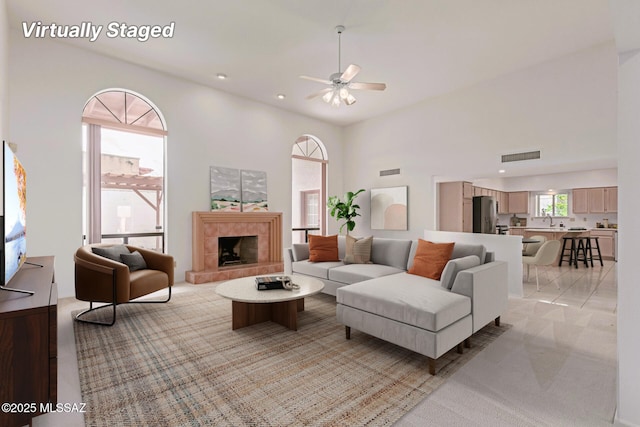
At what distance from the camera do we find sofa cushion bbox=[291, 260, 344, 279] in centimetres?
421

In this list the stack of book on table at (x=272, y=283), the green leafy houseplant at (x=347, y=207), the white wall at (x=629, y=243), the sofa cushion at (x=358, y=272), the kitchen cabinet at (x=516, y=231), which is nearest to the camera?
the white wall at (x=629, y=243)

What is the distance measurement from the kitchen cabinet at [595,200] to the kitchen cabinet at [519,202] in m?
1.11

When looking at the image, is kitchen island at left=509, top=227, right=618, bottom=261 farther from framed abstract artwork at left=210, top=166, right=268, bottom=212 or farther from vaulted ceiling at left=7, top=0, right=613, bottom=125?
framed abstract artwork at left=210, top=166, right=268, bottom=212

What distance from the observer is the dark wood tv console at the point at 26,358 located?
60.2 inches

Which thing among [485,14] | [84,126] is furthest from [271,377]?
[84,126]

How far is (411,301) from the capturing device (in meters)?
2.45

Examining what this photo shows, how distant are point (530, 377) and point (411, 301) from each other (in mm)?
958

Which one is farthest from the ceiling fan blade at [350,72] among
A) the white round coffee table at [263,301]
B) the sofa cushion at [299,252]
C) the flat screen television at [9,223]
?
the flat screen television at [9,223]

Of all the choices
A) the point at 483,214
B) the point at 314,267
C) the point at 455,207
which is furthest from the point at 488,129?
the point at 314,267

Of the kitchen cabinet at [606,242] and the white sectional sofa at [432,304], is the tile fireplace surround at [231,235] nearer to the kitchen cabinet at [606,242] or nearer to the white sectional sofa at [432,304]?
the white sectional sofa at [432,304]

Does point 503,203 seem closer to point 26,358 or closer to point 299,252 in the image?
point 299,252

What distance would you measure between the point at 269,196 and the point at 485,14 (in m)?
4.67

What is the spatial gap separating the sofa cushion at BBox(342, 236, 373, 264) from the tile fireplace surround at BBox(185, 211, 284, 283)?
2.28 m

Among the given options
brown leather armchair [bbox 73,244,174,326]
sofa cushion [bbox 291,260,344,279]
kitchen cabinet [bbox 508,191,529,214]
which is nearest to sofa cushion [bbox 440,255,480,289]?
sofa cushion [bbox 291,260,344,279]
